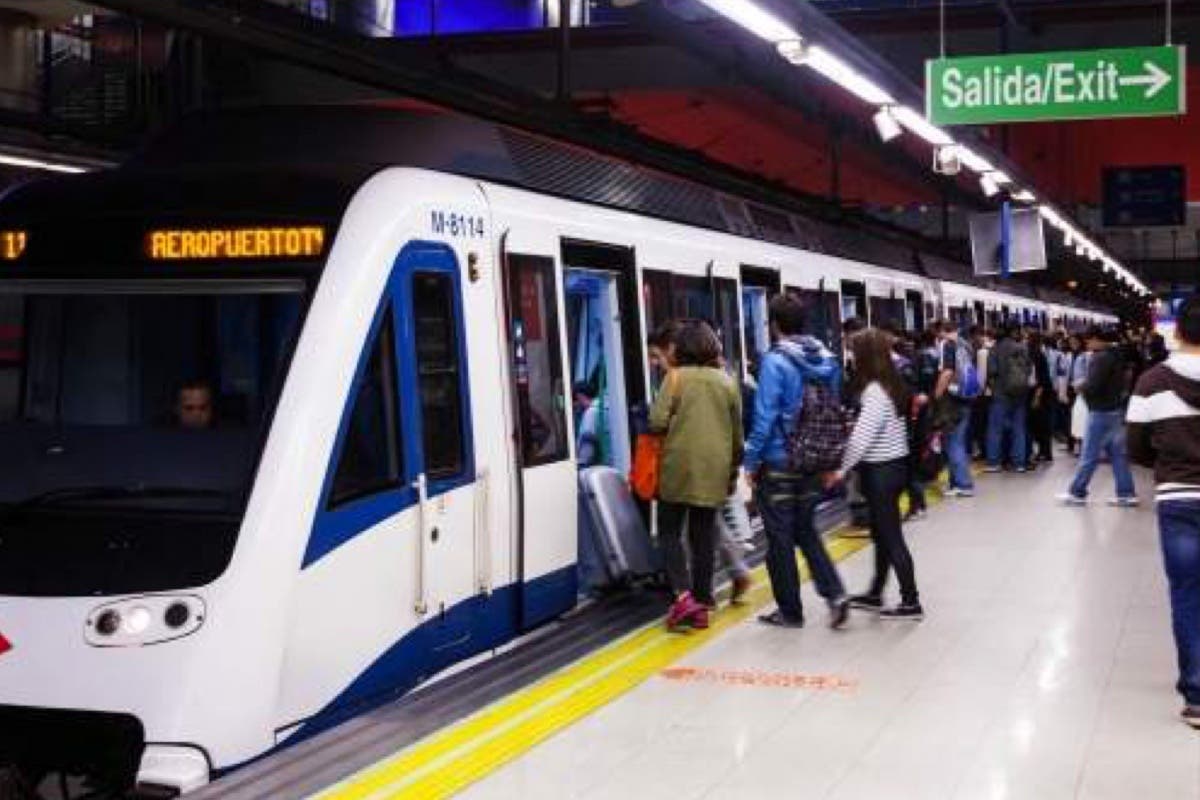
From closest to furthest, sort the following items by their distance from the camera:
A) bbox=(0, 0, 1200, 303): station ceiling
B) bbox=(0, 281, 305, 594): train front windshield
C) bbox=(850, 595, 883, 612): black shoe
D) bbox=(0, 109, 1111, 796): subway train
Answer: bbox=(0, 109, 1111, 796): subway train < bbox=(0, 281, 305, 594): train front windshield < bbox=(850, 595, 883, 612): black shoe < bbox=(0, 0, 1200, 303): station ceiling

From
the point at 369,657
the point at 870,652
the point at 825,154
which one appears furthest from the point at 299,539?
the point at 825,154

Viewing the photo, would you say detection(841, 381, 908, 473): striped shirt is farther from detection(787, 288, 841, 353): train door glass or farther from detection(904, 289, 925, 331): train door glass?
detection(904, 289, 925, 331): train door glass

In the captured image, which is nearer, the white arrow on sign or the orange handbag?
→ the orange handbag

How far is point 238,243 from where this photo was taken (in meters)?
5.63

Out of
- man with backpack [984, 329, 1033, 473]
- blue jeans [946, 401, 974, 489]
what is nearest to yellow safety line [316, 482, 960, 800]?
blue jeans [946, 401, 974, 489]

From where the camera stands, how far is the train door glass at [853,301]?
47.3 feet

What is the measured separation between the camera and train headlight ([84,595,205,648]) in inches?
191

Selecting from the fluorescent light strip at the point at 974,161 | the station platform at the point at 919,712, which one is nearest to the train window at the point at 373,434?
the station platform at the point at 919,712

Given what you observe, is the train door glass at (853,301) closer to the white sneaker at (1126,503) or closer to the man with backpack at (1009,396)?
the man with backpack at (1009,396)

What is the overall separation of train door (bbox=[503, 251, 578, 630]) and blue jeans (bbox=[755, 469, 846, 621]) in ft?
3.20

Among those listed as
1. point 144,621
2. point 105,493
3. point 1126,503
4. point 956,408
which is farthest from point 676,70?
point 144,621

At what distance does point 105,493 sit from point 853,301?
10.5 metres

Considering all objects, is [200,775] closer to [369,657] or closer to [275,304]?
[369,657]

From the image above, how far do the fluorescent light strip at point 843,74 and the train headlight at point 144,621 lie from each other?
558 centimetres
